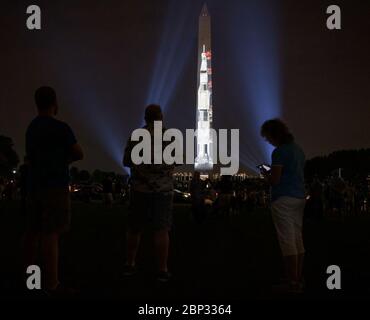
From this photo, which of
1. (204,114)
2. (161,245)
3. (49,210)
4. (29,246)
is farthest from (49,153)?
(204,114)

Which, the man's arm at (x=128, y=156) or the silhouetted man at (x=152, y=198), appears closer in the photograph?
the silhouetted man at (x=152, y=198)

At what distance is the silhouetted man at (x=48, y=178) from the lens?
5.98m

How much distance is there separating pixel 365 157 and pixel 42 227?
355ft

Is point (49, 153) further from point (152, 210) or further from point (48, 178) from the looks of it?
point (152, 210)

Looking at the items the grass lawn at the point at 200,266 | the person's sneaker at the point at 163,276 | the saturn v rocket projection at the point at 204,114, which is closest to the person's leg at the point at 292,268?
the grass lawn at the point at 200,266

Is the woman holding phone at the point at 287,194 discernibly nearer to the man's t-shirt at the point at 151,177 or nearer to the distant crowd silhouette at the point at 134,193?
the distant crowd silhouette at the point at 134,193

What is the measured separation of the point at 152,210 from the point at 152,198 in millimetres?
138

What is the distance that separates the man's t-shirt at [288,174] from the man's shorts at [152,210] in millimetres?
1270

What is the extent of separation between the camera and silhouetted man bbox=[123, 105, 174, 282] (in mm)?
7199

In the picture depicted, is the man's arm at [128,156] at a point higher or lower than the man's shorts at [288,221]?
higher

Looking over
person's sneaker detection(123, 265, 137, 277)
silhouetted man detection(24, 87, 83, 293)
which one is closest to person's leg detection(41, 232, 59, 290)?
silhouetted man detection(24, 87, 83, 293)

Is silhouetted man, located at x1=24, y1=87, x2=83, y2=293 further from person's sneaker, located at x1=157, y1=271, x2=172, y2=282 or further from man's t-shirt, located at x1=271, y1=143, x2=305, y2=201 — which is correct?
man's t-shirt, located at x1=271, y1=143, x2=305, y2=201

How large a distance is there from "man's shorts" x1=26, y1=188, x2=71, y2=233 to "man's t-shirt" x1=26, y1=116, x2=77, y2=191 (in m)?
0.07

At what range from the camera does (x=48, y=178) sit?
6.02 metres
